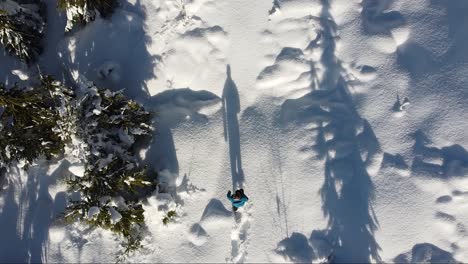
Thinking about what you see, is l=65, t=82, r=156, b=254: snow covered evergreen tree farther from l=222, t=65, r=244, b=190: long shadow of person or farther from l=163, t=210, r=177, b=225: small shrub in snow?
l=222, t=65, r=244, b=190: long shadow of person

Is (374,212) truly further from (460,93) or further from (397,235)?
(460,93)

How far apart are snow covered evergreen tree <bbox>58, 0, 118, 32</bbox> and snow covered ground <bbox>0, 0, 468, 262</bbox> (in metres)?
0.25

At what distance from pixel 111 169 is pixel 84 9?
494cm

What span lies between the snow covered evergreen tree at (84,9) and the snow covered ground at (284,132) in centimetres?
25

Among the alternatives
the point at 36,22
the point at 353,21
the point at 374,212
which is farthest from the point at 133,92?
the point at 374,212

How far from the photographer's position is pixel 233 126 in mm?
10297

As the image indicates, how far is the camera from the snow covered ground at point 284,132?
9.02 metres

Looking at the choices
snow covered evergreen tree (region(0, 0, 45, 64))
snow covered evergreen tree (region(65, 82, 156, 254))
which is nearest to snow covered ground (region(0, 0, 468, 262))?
snow covered evergreen tree (region(65, 82, 156, 254))

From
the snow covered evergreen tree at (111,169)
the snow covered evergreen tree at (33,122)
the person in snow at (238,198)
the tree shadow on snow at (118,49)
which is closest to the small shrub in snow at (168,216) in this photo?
the snow covered evergreen tree at (111,169)

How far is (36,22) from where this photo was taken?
37.7 ft

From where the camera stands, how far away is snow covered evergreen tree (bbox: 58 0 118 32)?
10.7 metres

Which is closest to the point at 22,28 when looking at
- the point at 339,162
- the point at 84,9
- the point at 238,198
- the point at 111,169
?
the point at 84,9

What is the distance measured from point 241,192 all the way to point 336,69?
13.3 ft

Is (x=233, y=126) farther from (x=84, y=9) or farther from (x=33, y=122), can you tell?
(x=84, y=9)
